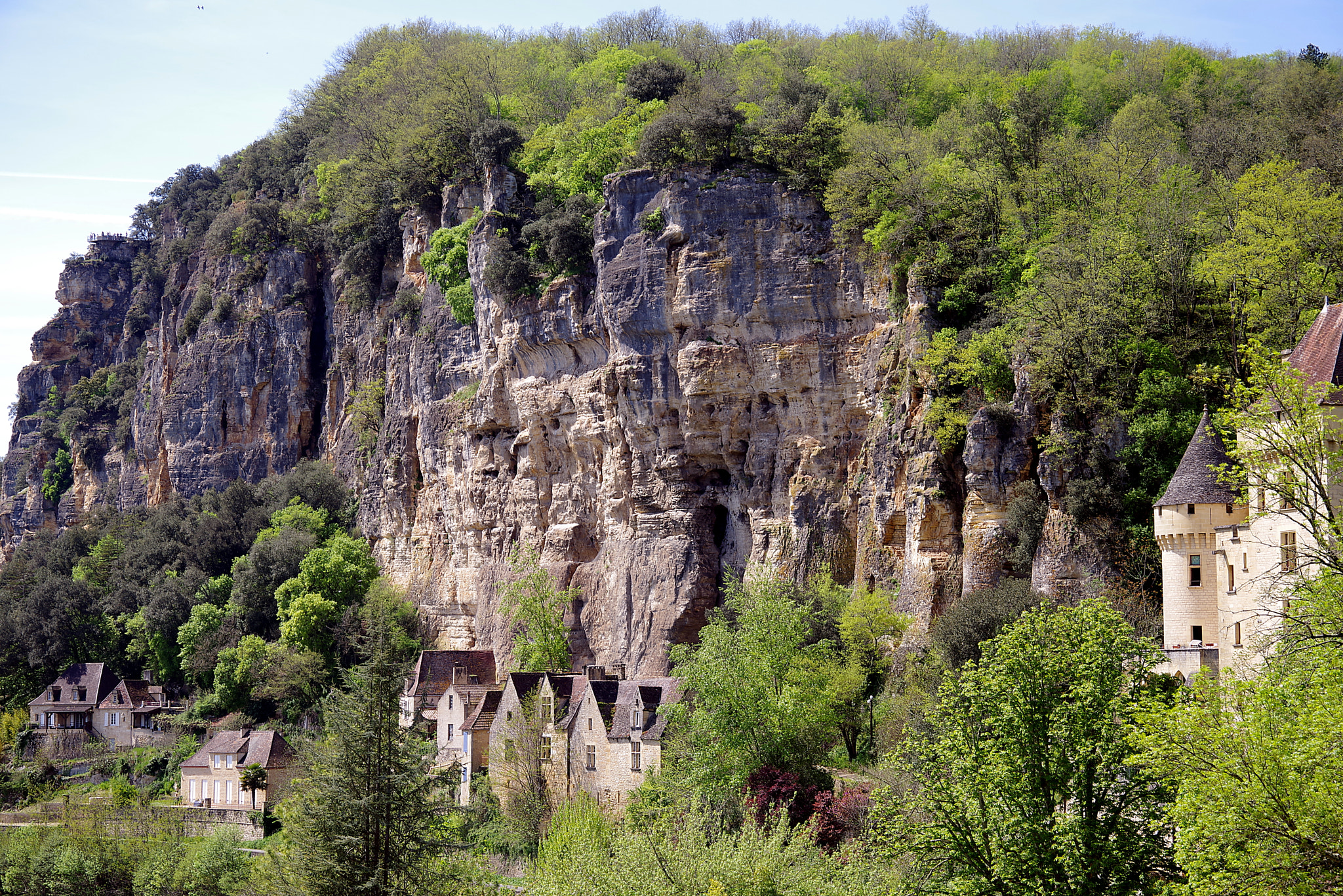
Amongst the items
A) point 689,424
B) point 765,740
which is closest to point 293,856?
point 765,740

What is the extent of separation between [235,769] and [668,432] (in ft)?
74.7

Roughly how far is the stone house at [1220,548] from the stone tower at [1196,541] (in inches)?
0.7

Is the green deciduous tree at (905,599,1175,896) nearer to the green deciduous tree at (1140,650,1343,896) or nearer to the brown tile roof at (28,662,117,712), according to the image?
the green deciduous tree at (1140,650,1343,896)

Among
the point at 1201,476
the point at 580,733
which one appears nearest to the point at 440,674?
the point at 580,733

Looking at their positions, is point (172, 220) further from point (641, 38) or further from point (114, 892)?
point (114, 892)

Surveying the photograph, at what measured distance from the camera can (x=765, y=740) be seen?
120 ft

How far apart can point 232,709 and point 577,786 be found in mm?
26721

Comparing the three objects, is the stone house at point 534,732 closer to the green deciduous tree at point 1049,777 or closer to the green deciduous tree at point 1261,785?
the green deciduous tree at point 1049,777

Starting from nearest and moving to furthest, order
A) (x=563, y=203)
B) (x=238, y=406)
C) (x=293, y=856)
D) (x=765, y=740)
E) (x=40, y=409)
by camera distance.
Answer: (x=293, y=856)
(x=765, y=740)
(x=563, y=203)
(x=238, y=406)
(x=40, y=409)

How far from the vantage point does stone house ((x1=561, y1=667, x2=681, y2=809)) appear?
40250 mm

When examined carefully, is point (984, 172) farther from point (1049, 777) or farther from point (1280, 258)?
point (1049, 777)

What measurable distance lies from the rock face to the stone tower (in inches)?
149

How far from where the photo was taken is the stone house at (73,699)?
2537 inches

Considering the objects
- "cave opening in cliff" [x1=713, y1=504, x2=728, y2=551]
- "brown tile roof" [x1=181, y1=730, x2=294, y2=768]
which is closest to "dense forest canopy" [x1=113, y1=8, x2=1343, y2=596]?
"cave opening in cliff" [x1=713, y1=504, x2=728, y2=551]
